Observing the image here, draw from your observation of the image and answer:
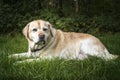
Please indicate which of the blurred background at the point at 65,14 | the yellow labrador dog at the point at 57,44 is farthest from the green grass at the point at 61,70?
the blurred background at the point at 65,14

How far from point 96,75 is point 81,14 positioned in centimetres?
707

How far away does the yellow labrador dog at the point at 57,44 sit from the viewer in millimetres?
6297

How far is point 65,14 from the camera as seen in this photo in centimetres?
1220

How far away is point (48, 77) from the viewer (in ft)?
16.7

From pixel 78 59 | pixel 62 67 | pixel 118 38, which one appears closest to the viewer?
pixel 62 67

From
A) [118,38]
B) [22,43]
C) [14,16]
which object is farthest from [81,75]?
[14,16]

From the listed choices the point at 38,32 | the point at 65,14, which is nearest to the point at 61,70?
the point at 38,32

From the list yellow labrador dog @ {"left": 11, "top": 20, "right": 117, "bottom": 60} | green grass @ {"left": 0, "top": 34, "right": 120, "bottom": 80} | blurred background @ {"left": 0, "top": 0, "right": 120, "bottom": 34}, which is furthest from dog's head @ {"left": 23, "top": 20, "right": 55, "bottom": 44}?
blurred background @ {"left": 0, "top": 0, "right": 120, "bottom": 34}

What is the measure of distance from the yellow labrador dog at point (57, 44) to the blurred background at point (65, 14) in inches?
162

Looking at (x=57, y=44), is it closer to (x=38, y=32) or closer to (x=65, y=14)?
(x=38, y=32)

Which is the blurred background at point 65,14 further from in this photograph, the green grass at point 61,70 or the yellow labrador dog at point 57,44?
the green grass at point 61,70

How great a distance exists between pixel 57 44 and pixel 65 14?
5601 millimetres

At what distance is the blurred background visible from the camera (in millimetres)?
11141

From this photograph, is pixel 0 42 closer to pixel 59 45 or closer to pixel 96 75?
pixel 59 45
